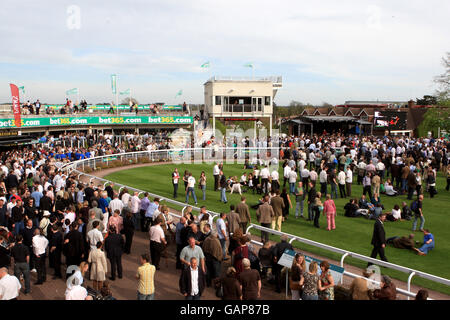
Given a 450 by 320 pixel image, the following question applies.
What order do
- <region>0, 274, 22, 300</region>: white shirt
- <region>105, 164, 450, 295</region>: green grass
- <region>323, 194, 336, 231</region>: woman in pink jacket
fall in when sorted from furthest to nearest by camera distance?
<region>323, 194, 336, 231</region>: woman in pink jacket, <region>105, 164, 450, 295</region>: green grass, <region>0, 274, 22, 300</region>: white shirt

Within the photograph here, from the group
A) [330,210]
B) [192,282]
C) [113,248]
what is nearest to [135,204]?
[113,248]

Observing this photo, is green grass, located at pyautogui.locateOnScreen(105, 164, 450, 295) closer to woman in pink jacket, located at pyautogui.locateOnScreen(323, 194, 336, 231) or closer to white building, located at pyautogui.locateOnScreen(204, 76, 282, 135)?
woman in pink jacket, located at pyautogui.locateOnScreen(323, 194, 336, 231)

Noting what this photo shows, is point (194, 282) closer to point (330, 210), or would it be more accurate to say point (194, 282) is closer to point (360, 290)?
point (360, 290)

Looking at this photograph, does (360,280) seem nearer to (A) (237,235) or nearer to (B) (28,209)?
(A) (237,235)

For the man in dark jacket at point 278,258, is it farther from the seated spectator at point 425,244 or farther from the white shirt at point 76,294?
the seated spectator at point 425,244

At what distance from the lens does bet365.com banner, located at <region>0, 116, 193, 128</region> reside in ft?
113

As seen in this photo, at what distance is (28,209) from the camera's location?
11672mm

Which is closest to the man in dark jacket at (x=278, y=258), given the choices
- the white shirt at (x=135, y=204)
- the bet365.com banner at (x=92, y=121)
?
the white shirt at (x=135, y=204)

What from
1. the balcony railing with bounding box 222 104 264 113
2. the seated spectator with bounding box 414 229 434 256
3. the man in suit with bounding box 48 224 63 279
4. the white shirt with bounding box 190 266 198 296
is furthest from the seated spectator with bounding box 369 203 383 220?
the balcony railing with bounding box 222 104 264 113

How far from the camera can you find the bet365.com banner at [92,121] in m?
34.3

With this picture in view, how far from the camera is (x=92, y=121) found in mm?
41594
